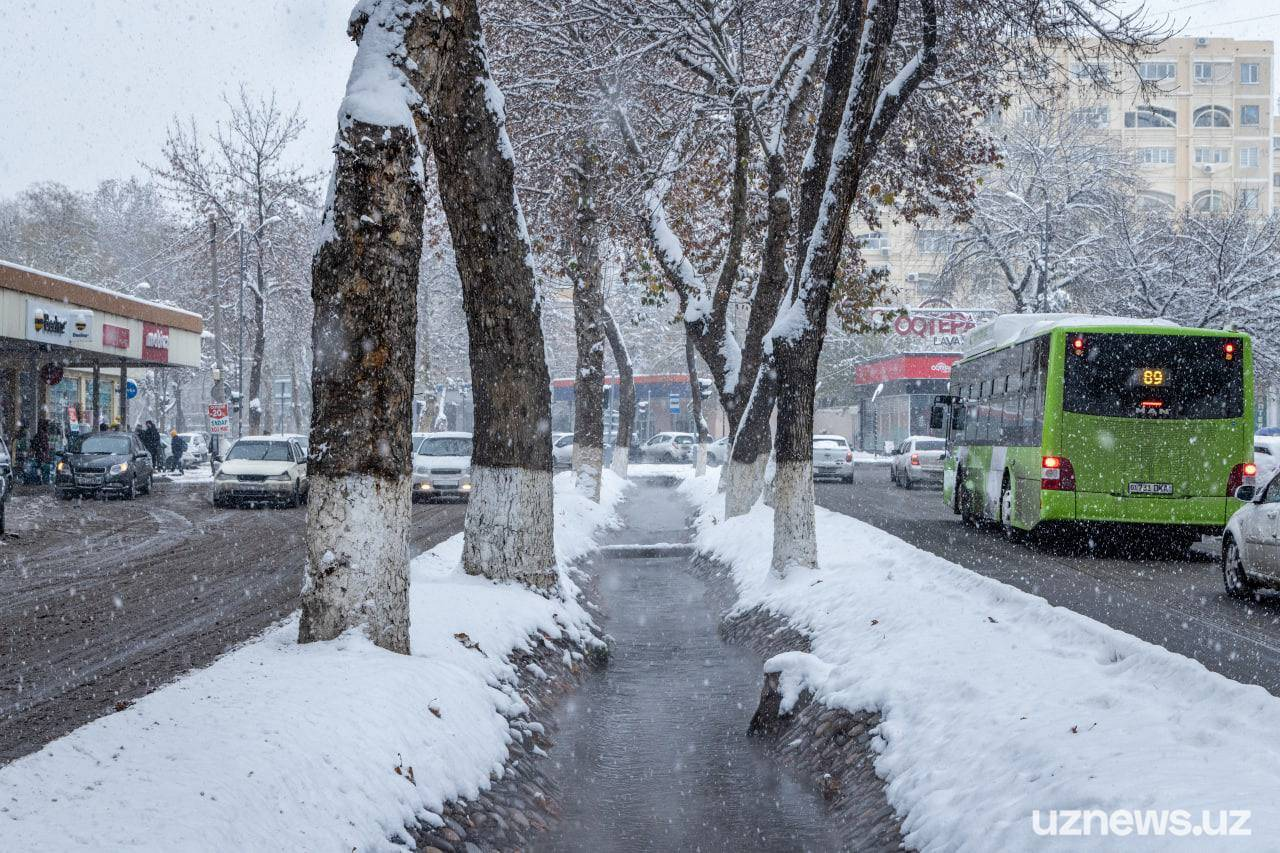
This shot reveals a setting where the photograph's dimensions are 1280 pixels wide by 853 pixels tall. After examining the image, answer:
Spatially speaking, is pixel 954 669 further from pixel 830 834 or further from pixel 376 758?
pixel 376 758

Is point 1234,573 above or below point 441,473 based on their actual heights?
below

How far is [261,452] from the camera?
29531 millimetres

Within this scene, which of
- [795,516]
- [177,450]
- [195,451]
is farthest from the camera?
[195,451]

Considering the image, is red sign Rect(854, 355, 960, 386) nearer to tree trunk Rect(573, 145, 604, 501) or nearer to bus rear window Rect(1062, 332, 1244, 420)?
tree trunk Rect(573, 145, 604, 501)

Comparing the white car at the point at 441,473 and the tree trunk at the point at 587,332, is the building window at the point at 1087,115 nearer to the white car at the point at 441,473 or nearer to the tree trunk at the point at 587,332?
the white car at the point at 441,473

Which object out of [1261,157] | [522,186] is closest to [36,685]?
[522,186]

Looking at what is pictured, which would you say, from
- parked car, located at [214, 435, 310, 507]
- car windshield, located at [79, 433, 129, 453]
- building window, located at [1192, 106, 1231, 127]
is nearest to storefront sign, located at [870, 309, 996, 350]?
parked car, located at [214, 435, 310, 507]

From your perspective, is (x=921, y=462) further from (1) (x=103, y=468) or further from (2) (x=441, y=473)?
(1) (x=103, y=468)

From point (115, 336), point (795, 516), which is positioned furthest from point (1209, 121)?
point (795, 516)

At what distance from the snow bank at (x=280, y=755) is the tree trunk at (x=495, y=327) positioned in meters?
2.87

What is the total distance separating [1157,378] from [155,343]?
32.8 metres

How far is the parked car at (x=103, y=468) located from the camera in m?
30.9

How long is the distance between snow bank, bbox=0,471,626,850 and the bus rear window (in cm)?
1051

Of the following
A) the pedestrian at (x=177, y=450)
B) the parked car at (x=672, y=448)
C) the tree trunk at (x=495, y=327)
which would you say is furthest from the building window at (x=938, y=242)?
the tree trunk at (x=495, y=327)
